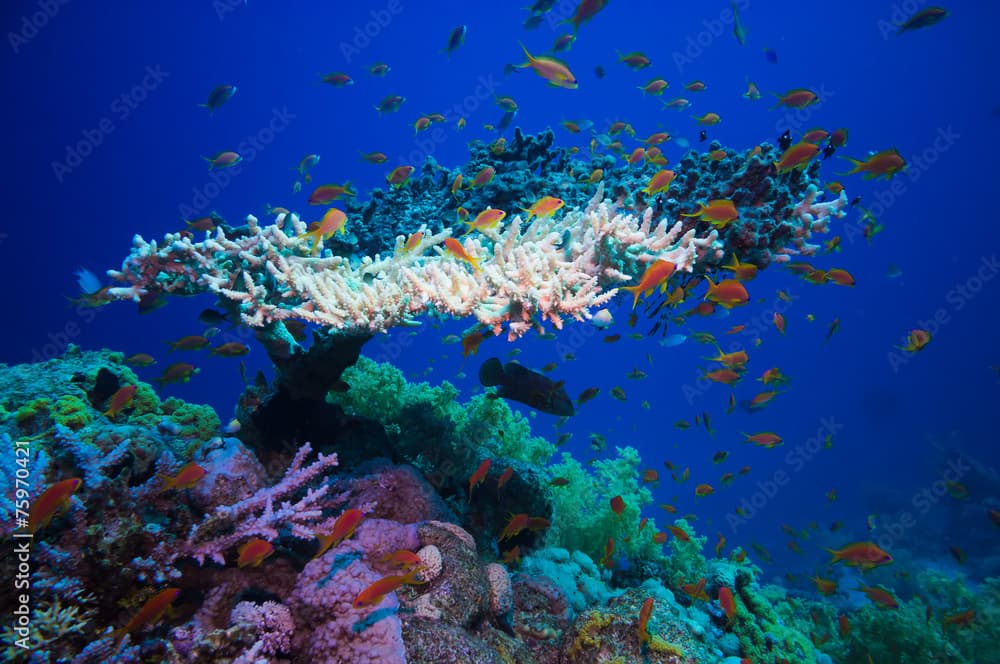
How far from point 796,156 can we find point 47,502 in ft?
19.8

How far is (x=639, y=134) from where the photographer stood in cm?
7981

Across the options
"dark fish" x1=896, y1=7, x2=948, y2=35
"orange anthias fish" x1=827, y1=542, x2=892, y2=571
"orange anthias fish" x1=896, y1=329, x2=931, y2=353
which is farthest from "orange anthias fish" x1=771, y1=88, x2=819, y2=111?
"orange anthias fish" x1=827, y1=542, x2=892, y2=571

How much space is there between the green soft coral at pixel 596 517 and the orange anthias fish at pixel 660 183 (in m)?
4.32

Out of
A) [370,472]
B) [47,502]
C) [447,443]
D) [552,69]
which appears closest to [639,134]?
[552,69]

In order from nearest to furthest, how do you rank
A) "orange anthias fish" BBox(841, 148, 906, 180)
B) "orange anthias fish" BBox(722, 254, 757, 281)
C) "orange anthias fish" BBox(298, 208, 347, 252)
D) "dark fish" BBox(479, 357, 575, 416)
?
1. "orange anthias fish" BBox(298, 208, 347, 252)
2. "orange anthias fish" BBox(722, 254, 757, 281)
3. "orange anthias fish" BBox(841, 148, 906, 180)
4. "dark fish" BBox(479, 357, 575, 416)

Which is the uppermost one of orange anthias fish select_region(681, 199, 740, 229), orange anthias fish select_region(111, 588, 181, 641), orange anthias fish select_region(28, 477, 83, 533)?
orange anthias fish select_region(681, 199, 740, 229)

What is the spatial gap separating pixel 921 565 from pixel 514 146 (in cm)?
2583

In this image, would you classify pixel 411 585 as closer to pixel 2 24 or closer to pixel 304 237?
pixel 304 237

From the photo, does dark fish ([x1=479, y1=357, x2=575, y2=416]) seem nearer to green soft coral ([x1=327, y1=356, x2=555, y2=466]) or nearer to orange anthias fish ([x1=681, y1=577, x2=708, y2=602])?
green soft coral ([x1=327, y1=356, x2=555, y2=466])

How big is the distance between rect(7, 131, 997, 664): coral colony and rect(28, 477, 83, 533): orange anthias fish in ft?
0.05

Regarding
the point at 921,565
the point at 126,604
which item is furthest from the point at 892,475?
the point at 126,604

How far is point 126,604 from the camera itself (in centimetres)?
247

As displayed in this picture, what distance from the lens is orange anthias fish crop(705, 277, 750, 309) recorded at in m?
4.07

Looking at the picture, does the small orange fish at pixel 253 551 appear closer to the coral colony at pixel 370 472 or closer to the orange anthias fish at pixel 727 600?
the coral colony at pixel 370 472
